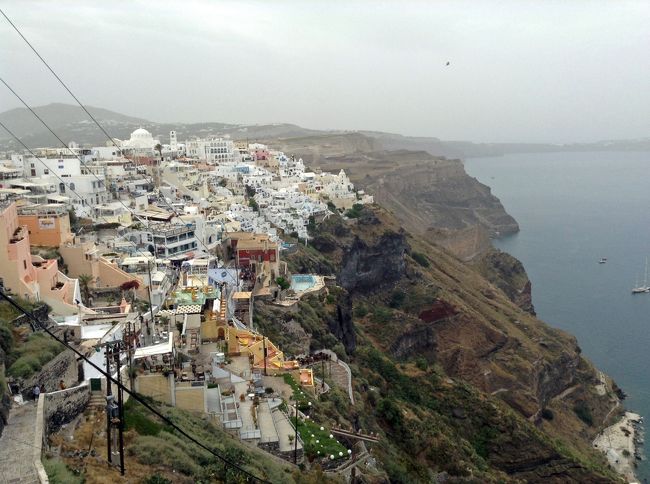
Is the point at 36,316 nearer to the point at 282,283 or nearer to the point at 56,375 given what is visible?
the point at 56,375

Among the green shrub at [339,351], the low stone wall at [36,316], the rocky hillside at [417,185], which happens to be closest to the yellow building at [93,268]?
the low stone wall at [36,316]

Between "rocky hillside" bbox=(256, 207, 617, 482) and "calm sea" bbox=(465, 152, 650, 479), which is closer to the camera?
"rocky hillside" bbox=(256, 207, 617, 482)

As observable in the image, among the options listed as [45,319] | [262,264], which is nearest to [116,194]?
[262,264]

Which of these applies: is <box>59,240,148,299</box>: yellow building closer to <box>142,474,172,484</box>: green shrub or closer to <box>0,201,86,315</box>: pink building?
<box>0,201,86,315</box>: pink building

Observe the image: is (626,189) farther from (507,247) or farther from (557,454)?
(557,454)

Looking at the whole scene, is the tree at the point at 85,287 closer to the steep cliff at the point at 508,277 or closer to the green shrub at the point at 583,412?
the green shrub at the point at 583,412

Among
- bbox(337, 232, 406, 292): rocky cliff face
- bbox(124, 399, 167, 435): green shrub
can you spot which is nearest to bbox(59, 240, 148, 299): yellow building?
Result: bbox(124, 399, 167, 435): green shrub
